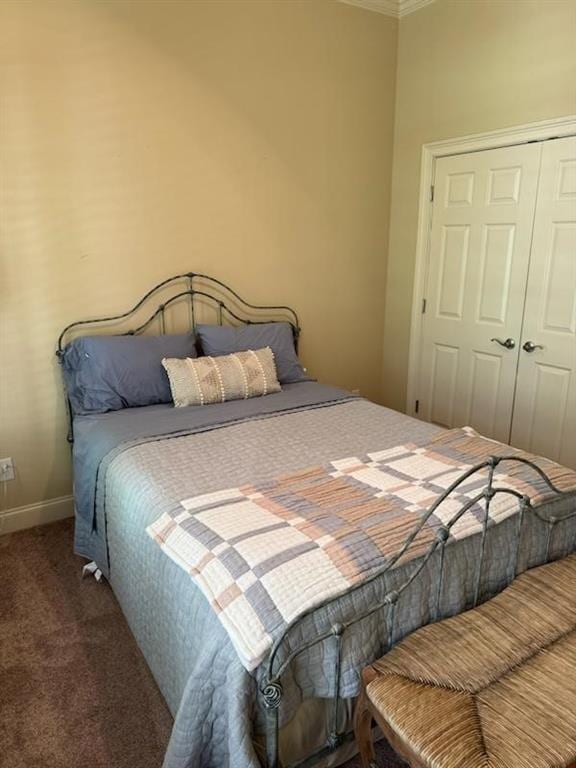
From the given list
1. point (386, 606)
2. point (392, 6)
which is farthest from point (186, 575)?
point (392, 6)

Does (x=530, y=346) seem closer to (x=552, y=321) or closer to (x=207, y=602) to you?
(x=552, y=321)

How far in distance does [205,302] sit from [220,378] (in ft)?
2.23

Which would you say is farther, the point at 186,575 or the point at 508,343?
the point at 508,343

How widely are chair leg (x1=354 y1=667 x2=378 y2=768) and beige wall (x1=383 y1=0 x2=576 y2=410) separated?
9.51ft

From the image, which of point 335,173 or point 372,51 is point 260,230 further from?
point 372,51

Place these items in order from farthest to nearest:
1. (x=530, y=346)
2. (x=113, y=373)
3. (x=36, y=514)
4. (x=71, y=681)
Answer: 1. (x=530, y=346)
2. (x=36, y=514)
3. (x=113, y=373)
4. (x=71, y=681)

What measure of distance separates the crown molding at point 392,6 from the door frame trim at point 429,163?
876mm

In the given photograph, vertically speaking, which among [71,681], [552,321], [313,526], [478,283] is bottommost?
[71,681]

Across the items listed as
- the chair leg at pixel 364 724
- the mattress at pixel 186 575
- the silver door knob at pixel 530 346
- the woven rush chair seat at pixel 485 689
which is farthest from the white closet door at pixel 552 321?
the chair leg at pixel 364 724

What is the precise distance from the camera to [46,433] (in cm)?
295

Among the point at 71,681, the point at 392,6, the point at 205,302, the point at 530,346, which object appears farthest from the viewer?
the point at 392,6

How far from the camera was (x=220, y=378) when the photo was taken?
2.85 meters

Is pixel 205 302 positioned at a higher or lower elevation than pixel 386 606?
higher

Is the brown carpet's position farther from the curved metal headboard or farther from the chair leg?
the curved metal headboard
